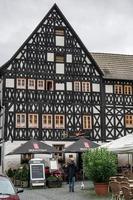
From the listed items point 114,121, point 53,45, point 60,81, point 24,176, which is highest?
point 53,45

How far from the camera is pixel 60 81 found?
41281 millimetres

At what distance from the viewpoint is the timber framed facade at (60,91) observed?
3966 centimetres

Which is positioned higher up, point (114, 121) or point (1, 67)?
point (1, 67)

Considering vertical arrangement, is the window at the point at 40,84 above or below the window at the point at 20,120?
above

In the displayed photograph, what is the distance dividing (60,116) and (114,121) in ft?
17.2

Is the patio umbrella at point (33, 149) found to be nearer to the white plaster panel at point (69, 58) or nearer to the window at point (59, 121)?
the window at point (59, 121)

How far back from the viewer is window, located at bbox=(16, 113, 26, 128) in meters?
39.2

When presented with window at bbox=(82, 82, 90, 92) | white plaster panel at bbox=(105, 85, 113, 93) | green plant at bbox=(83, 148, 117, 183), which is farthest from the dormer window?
green plant at bbox=(83, 148, 117, 183)

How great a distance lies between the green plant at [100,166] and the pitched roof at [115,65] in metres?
21.1

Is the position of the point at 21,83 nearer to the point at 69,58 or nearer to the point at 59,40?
the point at 69,58

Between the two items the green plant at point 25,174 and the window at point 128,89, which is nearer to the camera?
the green plant at point 25,174

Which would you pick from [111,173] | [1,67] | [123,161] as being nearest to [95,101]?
[123,161]

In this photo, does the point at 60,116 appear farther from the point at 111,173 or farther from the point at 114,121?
the point at 111,173

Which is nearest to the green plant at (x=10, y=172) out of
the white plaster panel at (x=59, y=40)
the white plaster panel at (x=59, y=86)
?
the white plaster panel at (x=59, y=86)
